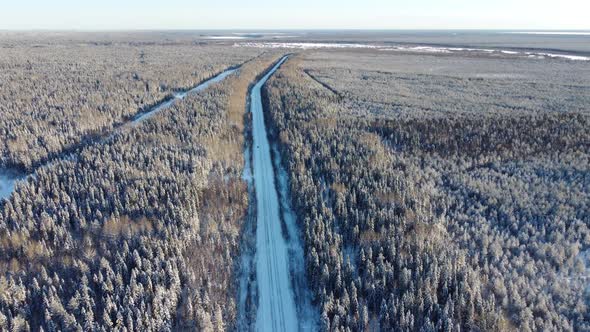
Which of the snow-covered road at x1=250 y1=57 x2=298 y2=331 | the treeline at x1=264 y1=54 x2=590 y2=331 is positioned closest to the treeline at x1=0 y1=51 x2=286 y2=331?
the snow-covered road at x1=250 y1=57 x2=298 y2=331

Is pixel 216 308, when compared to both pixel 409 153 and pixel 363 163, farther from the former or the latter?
pixel 409 153

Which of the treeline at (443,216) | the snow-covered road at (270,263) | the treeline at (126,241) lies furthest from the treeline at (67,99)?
the treeline at (443,216)

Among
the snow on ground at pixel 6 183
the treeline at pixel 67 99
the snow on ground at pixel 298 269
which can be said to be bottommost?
the snow on ground at pixel 298 269

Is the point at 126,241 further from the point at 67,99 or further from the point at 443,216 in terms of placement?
the point at 67,99

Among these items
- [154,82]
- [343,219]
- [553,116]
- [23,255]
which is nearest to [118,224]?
[23,255]

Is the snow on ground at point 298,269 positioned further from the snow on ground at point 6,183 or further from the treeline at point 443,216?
the snow on ground at point 6,183

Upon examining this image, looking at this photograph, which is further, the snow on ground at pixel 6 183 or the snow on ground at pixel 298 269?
the snow on ground at pixel 6 183
